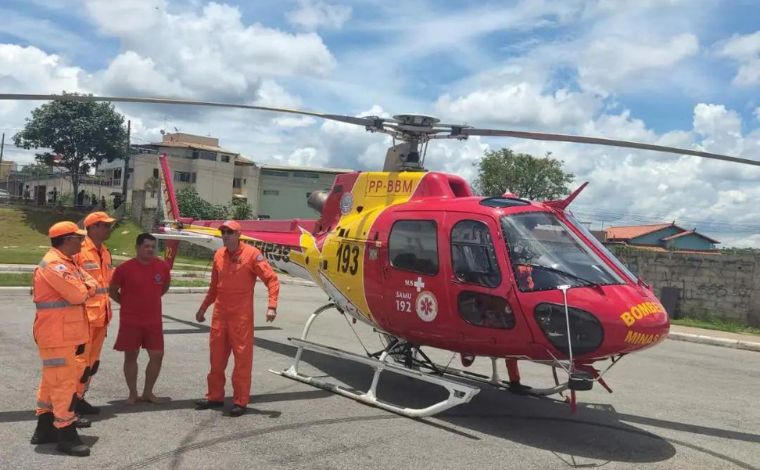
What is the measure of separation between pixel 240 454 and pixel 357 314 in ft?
9.78

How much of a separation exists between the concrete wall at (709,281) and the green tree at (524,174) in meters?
32.0

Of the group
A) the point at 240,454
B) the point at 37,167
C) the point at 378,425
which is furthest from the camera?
the point at 37,167

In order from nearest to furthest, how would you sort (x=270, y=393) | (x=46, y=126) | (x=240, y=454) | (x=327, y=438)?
(x=240, y=454)
(x=327, y=438)
(x=270, y=393)
(x=46, y=126)

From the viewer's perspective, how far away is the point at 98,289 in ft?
18.7

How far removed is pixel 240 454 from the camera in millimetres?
5082

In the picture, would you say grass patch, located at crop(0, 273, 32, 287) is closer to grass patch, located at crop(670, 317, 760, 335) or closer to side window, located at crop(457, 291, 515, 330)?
side window, located at crop(457, 291, 515, 330)

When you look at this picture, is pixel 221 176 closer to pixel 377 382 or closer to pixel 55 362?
pixel 377 382

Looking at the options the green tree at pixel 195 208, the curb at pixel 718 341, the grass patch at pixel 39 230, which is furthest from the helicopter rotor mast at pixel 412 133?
the green tree at pixel 195 208

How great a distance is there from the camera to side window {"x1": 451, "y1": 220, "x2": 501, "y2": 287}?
614 cm

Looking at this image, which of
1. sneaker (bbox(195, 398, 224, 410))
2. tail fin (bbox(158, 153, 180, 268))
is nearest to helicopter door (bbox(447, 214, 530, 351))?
sneaker (bbox(195, 398, 224, 410))

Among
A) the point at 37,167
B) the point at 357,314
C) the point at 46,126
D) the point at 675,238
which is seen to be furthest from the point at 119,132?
the point at 675,238

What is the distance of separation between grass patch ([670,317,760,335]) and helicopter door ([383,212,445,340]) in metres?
12.8

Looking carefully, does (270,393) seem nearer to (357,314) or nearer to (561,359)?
(357,314)

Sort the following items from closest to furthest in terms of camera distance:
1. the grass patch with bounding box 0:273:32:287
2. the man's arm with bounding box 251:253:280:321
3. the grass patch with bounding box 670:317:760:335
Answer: the man's arm with bounding box 251:253:280:321
the grass patch with bounding box 0:273:32:287
the grass patch with bounding box 670:317:760:335
